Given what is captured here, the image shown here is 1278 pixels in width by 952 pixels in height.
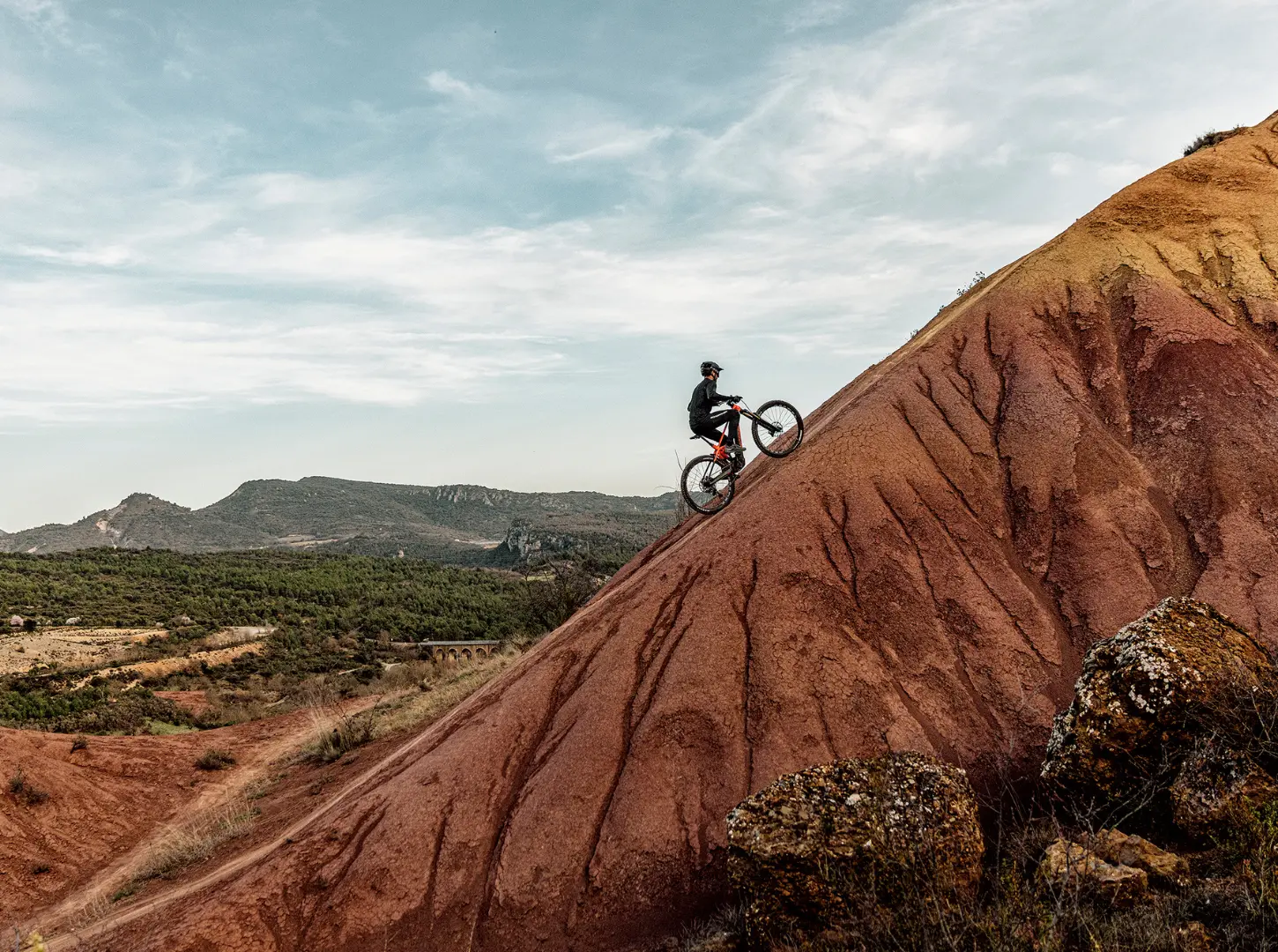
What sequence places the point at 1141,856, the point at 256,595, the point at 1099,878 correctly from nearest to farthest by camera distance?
the point at 1099,878 → the point at 1141,856 → the point at 256,595

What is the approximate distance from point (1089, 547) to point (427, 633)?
156ft

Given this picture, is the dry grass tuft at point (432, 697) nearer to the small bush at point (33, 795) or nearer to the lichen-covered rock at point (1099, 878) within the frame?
the small bush at point (33, 795)

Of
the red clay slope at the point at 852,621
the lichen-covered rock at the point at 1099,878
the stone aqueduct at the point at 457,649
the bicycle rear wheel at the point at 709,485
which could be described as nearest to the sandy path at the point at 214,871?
the red clay slope at the point at 852,621

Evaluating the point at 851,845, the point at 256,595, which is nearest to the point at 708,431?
the point at 851,845

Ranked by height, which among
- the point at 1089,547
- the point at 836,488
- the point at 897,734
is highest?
the point at 836,488

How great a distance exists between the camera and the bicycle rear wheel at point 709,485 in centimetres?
1445

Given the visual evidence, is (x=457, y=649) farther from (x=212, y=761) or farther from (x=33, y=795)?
(x=33, y=795)

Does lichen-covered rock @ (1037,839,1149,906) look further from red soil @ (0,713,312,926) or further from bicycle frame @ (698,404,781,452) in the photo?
red soil @ (0,713,312,926)

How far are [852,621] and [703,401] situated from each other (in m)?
5.06

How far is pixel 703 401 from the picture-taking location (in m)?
14.2

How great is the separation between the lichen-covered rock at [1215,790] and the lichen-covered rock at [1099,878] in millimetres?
858

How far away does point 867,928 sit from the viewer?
6027mm

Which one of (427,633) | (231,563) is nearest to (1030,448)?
(427,633)

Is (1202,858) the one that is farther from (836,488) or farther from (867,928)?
(836,488)
